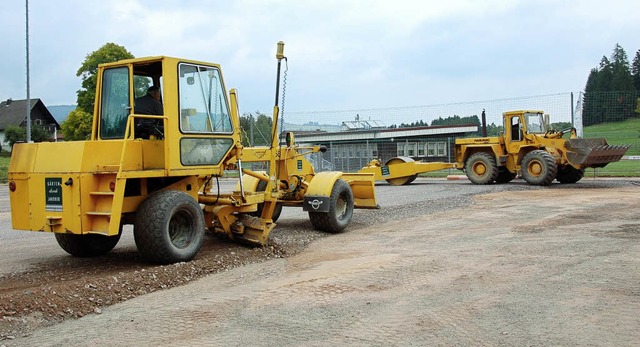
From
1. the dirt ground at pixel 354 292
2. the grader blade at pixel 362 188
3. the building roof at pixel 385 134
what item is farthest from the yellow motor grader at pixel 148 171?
the building roof at pixel 385 134

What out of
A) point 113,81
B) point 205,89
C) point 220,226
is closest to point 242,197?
point 220,226

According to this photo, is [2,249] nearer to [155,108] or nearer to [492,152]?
[155,108]

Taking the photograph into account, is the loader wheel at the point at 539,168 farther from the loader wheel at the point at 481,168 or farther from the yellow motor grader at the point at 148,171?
the yellow motor grader at the point at 148,171

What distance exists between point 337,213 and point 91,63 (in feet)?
105

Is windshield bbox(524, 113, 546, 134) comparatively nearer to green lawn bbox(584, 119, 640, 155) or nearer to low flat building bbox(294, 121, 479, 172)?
green lawn bbox(584, 119, 640, 155)

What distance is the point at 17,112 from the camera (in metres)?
62.0

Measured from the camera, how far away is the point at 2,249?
31.9ft

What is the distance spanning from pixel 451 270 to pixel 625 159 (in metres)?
26.9

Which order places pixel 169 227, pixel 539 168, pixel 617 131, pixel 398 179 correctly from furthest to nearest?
1. pixel 617 131
2. pixel 398 179
3. pixel 539 168
4. pixel 169 227

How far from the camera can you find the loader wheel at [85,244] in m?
8.48

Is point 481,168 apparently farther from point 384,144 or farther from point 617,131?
point 617,131

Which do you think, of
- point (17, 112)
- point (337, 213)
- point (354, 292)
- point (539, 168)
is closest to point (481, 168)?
point (539, 168)

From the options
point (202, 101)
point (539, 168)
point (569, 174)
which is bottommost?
point (569, 174)

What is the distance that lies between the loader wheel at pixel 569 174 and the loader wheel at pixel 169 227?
15115 millimetres
